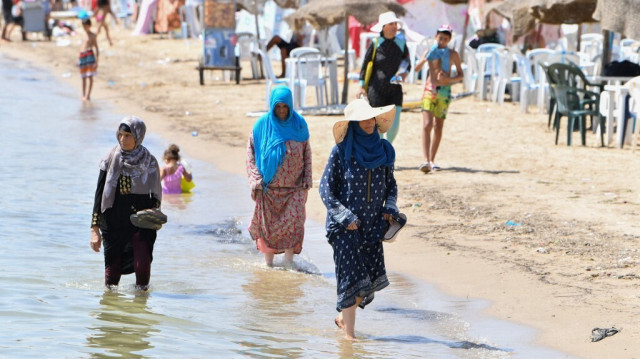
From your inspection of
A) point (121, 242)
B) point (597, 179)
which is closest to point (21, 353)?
point (121, 242)

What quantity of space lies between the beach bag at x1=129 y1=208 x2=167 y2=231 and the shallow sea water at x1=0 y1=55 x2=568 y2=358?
629 millimetres

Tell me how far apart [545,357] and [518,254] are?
235 centimetres

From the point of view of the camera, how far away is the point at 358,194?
5988 millimetres

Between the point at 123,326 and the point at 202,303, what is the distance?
836mm

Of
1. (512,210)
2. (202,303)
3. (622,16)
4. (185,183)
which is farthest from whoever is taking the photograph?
(622,16)

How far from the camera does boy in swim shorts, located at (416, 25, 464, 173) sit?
1112 centimetres

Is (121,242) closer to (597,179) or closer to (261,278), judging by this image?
(261,278)

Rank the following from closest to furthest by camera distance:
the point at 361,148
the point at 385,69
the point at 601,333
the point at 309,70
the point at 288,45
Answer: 1. the point at 361,148
2. the point at 601,333
3. the point at 385,69
4. the point at 309,70
5. the point at 288,45

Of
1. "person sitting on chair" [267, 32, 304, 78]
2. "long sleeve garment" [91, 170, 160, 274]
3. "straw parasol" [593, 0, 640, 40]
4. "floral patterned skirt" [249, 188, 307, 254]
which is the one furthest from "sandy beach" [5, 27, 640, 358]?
"person sitting on chair" [267, 32, 304, 78]

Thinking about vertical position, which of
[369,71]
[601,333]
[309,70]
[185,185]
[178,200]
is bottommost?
[178,200]

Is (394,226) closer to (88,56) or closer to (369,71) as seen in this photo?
(369,71)

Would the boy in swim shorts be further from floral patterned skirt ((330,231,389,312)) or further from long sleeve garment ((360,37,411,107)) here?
floral patterned skirt ((330,231,389,312))

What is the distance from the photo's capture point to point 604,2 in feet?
40.2

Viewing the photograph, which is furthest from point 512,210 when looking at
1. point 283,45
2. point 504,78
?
point 283,45
